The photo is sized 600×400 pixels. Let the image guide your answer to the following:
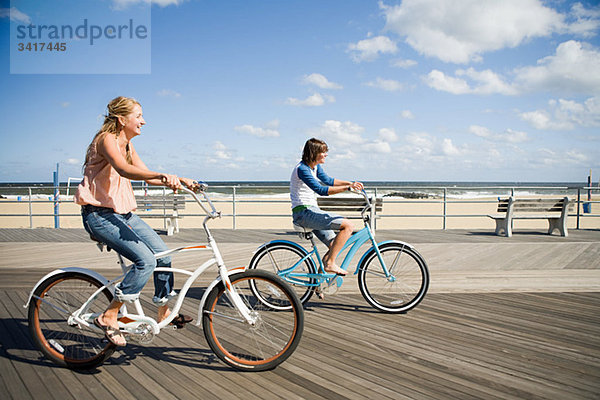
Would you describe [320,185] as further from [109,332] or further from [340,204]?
[340,204]

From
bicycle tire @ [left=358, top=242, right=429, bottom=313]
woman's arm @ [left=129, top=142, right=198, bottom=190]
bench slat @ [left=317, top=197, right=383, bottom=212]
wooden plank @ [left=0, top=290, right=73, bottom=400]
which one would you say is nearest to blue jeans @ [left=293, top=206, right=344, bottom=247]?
bicycle tire @ [left=358, top=242, right=429, bottom=313]

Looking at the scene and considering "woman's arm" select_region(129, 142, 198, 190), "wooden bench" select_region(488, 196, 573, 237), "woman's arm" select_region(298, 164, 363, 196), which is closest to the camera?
"woman's arm" select_region(129, 142, 198, 190)

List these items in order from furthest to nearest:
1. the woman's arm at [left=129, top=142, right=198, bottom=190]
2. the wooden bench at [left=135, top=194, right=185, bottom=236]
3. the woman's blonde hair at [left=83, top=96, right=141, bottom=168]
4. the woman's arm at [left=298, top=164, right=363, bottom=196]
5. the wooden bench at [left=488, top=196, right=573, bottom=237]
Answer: the wooden bench at [left=135, top=194, right=185, bottom=236], the wooden bench at [left=488, top=196, right=573, bottom=237], the woman's arm at [left=298, top=164, right=363, bottom=196], the woman's blonde hair at [left=83, top=96, right=141, bottom=168], the woman's arm at [left=129, top=142, right=198, bottom=190]

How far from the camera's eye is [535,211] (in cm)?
Answer: 931

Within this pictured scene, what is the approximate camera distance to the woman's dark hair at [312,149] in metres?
4.05

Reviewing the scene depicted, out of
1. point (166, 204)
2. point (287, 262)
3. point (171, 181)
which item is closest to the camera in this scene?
point (171, 181)

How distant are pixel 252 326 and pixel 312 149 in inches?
71.2

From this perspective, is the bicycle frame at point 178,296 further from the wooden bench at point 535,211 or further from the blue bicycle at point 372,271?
the wooden bench at point 535,211

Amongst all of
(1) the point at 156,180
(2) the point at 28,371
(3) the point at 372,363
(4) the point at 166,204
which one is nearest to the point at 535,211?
(3) the point at 372,363

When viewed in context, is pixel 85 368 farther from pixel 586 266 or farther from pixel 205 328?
pixel 586 266

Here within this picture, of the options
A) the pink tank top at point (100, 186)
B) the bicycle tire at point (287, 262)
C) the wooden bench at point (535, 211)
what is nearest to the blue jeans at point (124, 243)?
the pink tank top at point (100, 186)

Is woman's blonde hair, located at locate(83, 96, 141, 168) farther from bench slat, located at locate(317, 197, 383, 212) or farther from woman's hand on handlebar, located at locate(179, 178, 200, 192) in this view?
bench slat, located at locate(317, 197, 383, 212)

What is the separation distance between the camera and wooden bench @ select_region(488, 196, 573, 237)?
916cm

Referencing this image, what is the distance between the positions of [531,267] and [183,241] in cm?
611
